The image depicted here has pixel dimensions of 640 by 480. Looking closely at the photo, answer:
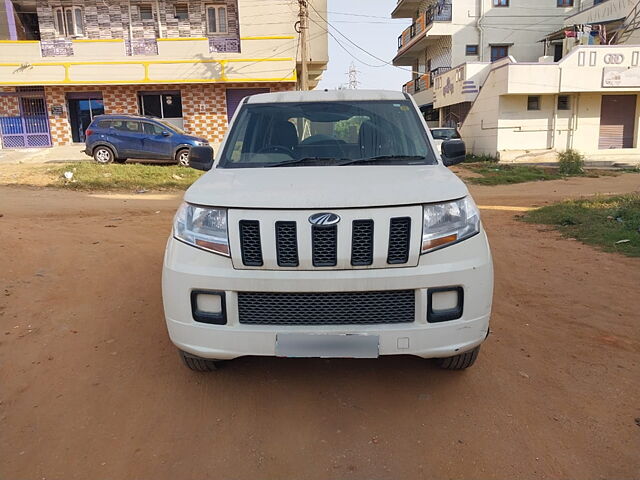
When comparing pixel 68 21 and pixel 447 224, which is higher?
pixel 68 21

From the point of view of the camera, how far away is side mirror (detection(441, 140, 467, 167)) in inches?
160

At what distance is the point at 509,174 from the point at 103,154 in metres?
13.6

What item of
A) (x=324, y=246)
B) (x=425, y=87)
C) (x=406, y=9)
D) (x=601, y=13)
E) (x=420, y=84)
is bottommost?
(x=324, y=246)

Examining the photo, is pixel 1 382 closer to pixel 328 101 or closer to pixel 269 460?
pixel 269 460

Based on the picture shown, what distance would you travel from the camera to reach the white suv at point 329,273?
2.69 meters

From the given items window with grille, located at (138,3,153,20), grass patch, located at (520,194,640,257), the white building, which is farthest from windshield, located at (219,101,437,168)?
window with grille, located at (138,3,153,20)

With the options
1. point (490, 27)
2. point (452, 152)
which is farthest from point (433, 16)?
point (452, 152)

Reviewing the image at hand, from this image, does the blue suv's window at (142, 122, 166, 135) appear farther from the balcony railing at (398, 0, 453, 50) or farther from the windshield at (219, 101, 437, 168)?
the balcony railing at (398, 0, 453, 50)

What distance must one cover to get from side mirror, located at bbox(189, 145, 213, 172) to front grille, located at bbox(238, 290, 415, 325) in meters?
1.72

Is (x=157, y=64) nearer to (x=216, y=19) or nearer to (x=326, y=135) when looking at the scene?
(x=216, y=19)

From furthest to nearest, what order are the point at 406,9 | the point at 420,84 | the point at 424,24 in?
the point at 406,9
the point at 420,84
the point at 424,24

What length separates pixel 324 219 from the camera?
270cm

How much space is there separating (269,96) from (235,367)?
2197 millimetres

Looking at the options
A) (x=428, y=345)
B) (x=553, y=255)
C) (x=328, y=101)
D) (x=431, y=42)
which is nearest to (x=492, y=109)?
(x=431, y=42)
